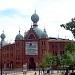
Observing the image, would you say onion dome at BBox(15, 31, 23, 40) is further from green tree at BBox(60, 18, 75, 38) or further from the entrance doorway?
green tree at BBox(60, 18, 75, 38)

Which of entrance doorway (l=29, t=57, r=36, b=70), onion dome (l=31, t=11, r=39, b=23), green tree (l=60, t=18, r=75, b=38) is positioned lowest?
entrance doorway (l=29, t=57, r=36, b=70)

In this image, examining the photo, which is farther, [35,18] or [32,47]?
[35,18]

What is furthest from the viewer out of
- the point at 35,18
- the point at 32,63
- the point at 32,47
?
the point at 35,18

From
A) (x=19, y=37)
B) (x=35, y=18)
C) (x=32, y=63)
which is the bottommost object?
(x=32, y=63)

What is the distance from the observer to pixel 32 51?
121750 mm

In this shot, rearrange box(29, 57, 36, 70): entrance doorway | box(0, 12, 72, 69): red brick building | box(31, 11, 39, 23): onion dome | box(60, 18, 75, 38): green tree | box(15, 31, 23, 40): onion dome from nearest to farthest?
1. box(60, 18, 75, 38): green tree
2. box(0, 12, 72, 69): red brick building
3. box(29, 57, 36, 70): entrance doorway
4. box(15, 31, 23, 40): onion dome
5. box(31, 11, 39, 23): onion dome

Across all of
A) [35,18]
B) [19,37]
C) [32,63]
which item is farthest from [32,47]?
[35,18]

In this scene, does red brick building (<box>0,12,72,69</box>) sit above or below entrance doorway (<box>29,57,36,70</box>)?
above

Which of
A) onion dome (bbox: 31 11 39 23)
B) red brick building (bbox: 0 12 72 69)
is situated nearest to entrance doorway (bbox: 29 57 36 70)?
red brick building (bbox: 0 12 72 69)

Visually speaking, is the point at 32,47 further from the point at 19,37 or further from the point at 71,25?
the point at 71,25

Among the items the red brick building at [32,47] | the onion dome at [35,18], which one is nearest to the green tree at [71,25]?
the red brick building at [32,47]

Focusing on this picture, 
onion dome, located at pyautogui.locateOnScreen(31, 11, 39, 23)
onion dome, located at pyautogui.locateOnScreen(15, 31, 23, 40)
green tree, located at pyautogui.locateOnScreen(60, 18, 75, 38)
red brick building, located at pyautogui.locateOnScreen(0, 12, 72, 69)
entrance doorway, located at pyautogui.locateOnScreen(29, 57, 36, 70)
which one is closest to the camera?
green tree, located at pyautogui.locateOnScreen(60, 18, 75, 38)

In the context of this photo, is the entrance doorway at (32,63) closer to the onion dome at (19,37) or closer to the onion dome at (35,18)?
the onion dome at (19,37)

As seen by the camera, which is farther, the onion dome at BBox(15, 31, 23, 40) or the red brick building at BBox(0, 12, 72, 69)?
the onion dome at BBox(15, 31, 23, 40)
